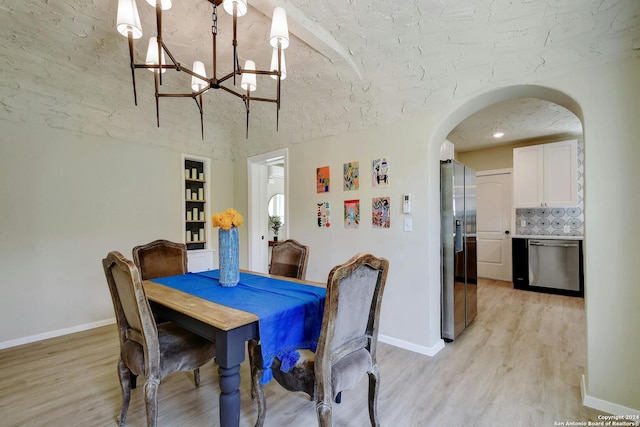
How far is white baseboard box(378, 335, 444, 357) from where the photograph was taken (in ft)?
8.77

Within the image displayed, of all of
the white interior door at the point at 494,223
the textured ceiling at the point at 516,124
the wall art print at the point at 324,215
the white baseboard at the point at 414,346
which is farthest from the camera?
the white interior door at the point at 494,223

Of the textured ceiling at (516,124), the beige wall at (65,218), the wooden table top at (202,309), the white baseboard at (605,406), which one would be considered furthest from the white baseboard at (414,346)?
the beige wall at (65,218)

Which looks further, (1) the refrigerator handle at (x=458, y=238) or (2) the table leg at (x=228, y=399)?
(1) the refrigerator handle at (x=458, y=238)

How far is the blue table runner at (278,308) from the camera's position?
4.78ft

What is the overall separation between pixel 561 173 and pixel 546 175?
0.19 meters

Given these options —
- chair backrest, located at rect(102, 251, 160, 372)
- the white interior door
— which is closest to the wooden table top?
chair backrest, located at rect(102, 251, 160, 372)

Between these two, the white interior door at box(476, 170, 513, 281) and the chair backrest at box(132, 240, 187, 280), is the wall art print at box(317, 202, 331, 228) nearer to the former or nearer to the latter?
the chair backrest at box(132, 240, 187, 280)

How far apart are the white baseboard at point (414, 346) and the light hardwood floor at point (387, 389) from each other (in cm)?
5

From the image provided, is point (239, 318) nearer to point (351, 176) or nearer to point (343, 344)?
point (343, 344)

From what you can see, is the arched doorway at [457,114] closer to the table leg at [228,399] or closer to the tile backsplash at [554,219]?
the table leg at [228,399]

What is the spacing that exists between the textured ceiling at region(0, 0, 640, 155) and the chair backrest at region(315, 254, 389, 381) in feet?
5.74

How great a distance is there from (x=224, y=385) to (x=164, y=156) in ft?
11.3

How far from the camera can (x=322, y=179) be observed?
3527 mm

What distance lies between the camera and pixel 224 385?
138cm
